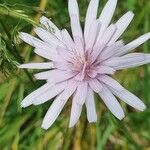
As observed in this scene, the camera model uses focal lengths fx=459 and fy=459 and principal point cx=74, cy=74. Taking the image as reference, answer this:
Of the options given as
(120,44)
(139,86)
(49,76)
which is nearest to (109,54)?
(120,44)

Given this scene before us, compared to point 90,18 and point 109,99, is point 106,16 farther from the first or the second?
point 109,99

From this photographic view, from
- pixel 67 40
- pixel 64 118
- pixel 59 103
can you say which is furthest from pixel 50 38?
pixel 64 118

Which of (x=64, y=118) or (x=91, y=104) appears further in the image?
(x=64, y=118)

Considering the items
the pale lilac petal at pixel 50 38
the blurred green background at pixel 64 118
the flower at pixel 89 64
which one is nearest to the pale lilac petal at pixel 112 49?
the flower at pixel 89 64

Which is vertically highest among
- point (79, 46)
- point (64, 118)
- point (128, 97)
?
point (79, 46)

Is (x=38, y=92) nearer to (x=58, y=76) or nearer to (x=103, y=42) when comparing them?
(x=58, y=76)

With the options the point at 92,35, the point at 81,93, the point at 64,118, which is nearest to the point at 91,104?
the point at 81,93

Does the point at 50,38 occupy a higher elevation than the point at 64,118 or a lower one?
higher
